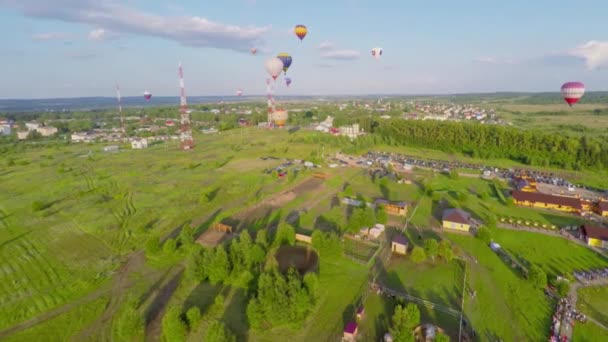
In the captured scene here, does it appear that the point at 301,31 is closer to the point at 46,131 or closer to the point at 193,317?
the point at 193,317

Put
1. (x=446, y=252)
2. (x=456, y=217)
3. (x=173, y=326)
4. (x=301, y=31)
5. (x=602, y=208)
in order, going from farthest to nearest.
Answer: (x=301, y=31) < (x=602, y=208) < (x=456, y=217) < (x=446, y=252) < (x=173, y=326)

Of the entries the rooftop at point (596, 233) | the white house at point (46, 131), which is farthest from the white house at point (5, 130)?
the rooftop at point (596, 233)

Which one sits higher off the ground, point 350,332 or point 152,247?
point 152,247

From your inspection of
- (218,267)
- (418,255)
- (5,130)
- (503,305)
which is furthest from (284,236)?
(5,130)

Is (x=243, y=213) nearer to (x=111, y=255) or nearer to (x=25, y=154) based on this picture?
(x=111, y=255)

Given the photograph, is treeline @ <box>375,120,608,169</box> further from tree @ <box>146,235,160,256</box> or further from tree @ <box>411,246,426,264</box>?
tree @ <box>146,235,160,256</box>

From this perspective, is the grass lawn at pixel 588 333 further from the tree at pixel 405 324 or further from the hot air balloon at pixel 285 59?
A: the hot air balloon at pixel 285 59

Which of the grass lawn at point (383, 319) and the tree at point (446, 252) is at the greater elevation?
the tree at point (446, 252)
